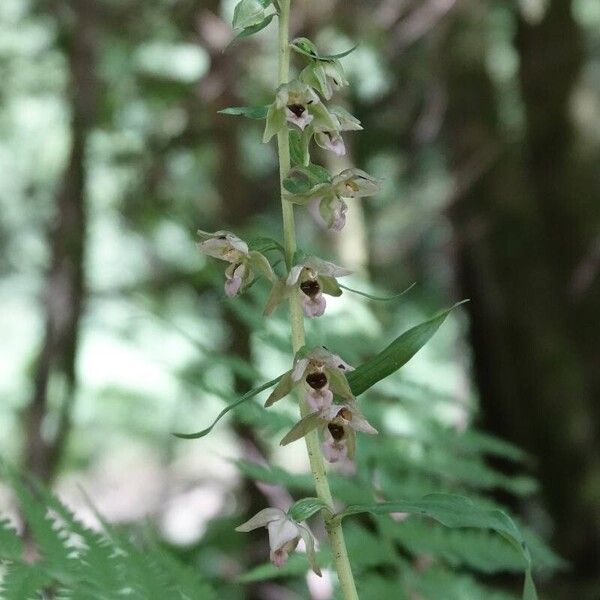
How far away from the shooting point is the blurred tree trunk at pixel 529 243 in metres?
4.10

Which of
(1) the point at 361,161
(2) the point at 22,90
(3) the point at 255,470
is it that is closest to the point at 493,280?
(1) the point at 361,161

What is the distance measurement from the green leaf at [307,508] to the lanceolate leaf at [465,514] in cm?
8

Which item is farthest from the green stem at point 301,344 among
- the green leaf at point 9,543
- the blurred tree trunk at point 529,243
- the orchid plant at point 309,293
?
the blurred tree trunk at point 529,243

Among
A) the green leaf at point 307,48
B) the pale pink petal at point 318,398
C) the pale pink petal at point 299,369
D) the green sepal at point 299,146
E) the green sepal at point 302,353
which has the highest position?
the green leaf at point 307,48

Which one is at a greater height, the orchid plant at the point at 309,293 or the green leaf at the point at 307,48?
the green leaf at the point at 307,48

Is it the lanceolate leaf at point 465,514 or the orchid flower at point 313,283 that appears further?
the orchid flower at point 313,283

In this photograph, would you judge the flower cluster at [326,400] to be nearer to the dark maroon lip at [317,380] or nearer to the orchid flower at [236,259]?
the dark maroon lip at [317,380]

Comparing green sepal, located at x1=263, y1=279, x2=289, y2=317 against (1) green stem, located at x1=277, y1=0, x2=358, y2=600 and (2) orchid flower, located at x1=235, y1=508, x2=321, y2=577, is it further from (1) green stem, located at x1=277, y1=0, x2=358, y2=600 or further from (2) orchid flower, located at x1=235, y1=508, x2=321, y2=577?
(2) orchid flower, located at x1=235, y1=508, x2=321, y2=577

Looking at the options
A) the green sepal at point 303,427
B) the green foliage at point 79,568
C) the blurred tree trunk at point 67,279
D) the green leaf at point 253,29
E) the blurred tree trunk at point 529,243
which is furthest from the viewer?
the blurred tree trunk at point 529,243

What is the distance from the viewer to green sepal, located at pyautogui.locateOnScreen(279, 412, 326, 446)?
2.90 feet

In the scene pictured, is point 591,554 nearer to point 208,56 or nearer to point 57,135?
point 208,56

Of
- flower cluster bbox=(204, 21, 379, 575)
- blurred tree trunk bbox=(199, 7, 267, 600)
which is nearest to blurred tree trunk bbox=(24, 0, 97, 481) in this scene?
blurred tree trunk bbox=(199, 7, 267, 600)

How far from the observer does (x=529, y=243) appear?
4359 millimetres

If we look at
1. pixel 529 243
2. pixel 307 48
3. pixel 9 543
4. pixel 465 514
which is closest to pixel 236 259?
pixel 307 48
